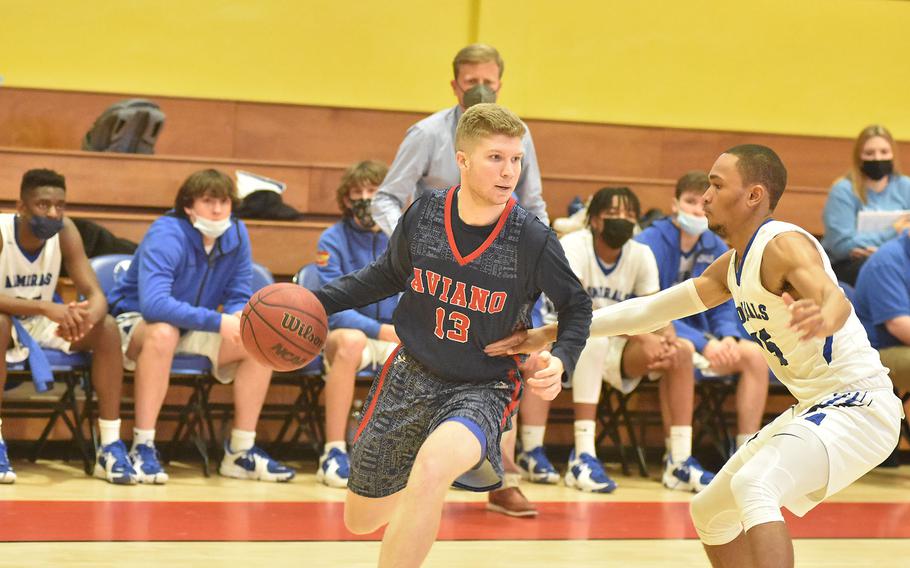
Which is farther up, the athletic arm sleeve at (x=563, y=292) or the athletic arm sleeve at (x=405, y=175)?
the athletic arm sleeve at (x=405, y=175)

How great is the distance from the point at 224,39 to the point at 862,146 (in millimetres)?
4035

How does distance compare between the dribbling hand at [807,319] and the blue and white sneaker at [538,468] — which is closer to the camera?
the dribbling hand at [807,319]

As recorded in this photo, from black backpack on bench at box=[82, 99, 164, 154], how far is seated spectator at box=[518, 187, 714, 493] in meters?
2.48

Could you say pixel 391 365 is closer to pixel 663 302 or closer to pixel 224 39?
pixel 663 302

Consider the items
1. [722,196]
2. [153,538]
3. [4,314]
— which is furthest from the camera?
[4,314]

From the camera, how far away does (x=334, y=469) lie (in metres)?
5.54

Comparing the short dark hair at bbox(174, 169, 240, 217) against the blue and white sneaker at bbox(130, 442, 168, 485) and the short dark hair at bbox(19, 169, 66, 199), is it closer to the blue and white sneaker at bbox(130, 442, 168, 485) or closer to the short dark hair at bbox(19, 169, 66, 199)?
the short dark hair at bbox(19, 169, 66, 199)

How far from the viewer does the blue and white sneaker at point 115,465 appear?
5.30 metres

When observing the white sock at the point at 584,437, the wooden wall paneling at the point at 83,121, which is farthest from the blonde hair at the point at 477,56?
the wooden wall paneling at the point at 83,121

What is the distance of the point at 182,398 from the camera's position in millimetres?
Result: 6242

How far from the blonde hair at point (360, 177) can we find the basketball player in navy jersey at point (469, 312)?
2.49 m

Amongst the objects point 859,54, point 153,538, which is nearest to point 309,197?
point 153,538

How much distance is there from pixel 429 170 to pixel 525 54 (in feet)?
11.0

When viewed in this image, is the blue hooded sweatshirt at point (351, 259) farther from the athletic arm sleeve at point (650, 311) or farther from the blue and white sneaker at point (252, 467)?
the athletic arm sleeve at point (650, 311)
